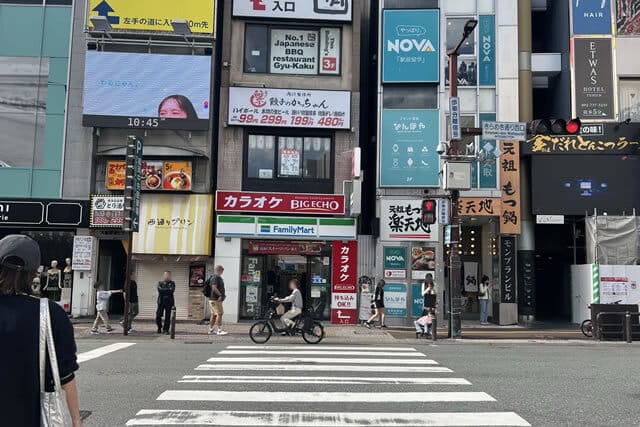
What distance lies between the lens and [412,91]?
832 inches

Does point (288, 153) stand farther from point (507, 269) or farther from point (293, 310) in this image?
point (507, 269)

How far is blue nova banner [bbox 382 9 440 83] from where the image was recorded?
2092 cm

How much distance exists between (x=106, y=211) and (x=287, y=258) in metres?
6.91

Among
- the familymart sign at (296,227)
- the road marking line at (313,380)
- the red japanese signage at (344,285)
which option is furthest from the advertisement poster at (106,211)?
the road marking line at (313,380)

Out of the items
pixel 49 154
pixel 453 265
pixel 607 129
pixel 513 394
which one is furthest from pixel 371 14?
pixel 513 394

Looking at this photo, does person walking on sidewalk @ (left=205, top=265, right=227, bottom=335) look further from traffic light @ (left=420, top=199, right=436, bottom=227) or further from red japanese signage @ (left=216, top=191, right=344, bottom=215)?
traffic light @ (left=420, top=199, right=436, bottom=227)

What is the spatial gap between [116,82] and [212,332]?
1017 cm

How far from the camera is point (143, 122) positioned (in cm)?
2044

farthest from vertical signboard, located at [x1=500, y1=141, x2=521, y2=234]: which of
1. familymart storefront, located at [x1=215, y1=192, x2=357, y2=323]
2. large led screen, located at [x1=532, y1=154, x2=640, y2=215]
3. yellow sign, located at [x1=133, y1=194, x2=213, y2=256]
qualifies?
yellow sign, located at [x1=133, y1=194, x2=213, y2=256]

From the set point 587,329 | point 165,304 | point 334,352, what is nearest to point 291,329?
point 334,352

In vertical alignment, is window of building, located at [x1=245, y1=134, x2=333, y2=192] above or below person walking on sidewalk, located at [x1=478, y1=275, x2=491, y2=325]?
above

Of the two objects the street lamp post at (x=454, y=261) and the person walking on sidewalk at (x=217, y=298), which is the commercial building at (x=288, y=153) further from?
the street lamp post at (x=454, y=261)

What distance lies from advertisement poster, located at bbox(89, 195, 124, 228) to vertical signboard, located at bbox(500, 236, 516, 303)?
1424 centimetres

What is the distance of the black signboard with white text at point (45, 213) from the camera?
20.1 meters
